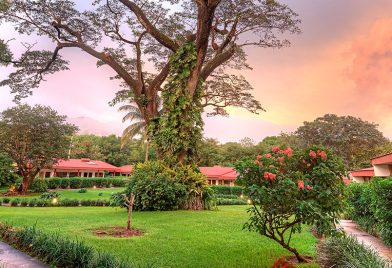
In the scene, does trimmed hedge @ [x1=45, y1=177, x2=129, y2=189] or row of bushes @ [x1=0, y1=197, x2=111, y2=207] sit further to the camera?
trimmed hedge @ [x1=45, y1=177, x2=129, y2=189]

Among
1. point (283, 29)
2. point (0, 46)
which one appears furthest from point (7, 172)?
point (283, 29)

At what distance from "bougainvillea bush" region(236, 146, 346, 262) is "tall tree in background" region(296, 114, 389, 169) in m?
33.8

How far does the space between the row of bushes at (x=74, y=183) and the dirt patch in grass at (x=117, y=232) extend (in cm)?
2377

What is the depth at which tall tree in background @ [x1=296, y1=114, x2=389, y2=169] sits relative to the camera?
3688 cm

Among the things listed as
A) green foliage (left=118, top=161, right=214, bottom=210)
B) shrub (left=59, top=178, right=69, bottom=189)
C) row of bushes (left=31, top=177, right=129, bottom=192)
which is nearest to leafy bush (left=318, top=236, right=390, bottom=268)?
green foliage (left=118, top=161, right=214, bottom=210)

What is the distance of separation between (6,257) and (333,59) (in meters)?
18.4

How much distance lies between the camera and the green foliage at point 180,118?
592 inches

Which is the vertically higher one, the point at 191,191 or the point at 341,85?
the point at 341,85

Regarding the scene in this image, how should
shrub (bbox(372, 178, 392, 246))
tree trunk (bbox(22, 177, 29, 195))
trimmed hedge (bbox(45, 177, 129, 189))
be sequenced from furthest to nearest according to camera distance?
trimmed hedge (bbox(45, 177, 129, 189)) → tree trunk (bbox(22, 177, 29, 195)) → shrub (bbox(372, 178, 392, 246))

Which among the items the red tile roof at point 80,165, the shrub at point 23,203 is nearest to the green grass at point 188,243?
the shrub at point 23,203

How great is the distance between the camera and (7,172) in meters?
28.2

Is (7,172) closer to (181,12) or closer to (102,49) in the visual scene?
(102,49)

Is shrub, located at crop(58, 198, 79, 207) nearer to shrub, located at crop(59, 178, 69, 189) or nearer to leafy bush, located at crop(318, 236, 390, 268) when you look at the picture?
leafy bush, located at crop(318, 236, 390, 268)

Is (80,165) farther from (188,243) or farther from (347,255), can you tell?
(347,255)
